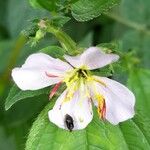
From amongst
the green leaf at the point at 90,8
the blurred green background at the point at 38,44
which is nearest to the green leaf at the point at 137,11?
the blurred green background at the point at 38,44

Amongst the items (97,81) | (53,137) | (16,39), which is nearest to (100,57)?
(97,81)

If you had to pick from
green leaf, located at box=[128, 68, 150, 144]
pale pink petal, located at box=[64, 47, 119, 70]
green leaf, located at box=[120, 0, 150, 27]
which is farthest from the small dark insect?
green leaf, located at box=[120, 0, 150, 27]

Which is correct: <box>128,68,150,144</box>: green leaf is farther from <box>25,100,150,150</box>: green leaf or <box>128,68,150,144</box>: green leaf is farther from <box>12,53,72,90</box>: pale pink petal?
<box>12,53,72,90</box>: pale pink petal

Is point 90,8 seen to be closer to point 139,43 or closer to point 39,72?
point 39,72

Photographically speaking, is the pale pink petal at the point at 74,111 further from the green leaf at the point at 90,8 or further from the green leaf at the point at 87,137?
Result: the green leaf at the point at 90,8

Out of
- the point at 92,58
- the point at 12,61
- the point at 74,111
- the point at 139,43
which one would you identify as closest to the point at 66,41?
the point at 92,58

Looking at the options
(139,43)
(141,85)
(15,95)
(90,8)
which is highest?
(90,8)
